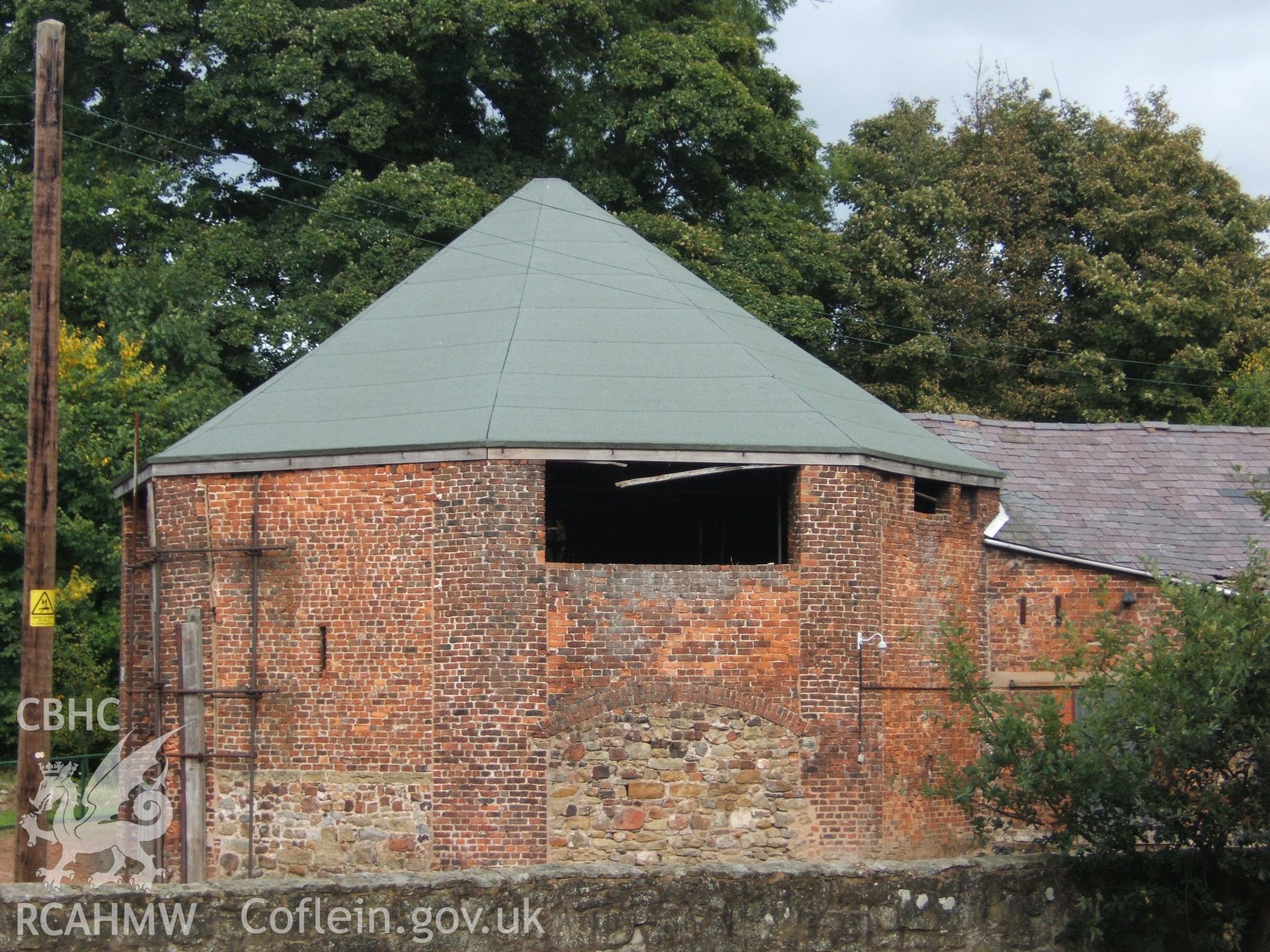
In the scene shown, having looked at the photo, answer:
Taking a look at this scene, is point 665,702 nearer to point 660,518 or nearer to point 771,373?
point 771,373

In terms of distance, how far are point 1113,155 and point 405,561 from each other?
21.9m

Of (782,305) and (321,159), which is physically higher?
(321,159)

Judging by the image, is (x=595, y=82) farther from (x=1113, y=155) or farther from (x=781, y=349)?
(x=781, y=349)

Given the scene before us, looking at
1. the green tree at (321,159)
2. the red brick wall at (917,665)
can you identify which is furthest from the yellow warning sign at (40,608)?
the green tree at (321,159)

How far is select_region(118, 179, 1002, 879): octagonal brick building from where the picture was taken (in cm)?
1571

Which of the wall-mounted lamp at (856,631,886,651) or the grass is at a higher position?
the wall-mounted lamp at (856,631,886,651)

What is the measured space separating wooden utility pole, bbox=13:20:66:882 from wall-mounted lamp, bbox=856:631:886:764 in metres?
7.35

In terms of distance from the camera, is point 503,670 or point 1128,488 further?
point 1128,488

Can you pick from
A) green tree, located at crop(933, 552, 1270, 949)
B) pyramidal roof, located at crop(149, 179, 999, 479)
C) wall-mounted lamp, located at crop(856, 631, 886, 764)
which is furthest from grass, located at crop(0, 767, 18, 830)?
green tree, located at crop(933, 552, 1270, 949)

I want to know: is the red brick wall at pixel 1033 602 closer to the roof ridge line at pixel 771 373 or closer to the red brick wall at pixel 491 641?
the red brick wall at pixel 491 641

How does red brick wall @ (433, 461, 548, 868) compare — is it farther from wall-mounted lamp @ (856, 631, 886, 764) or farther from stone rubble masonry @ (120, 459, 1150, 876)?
wall-mounted lamp @ (856, 631, 886, 764)

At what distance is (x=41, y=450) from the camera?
14172mm

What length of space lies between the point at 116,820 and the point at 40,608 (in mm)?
5943

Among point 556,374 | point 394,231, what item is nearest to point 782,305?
point 394,231
